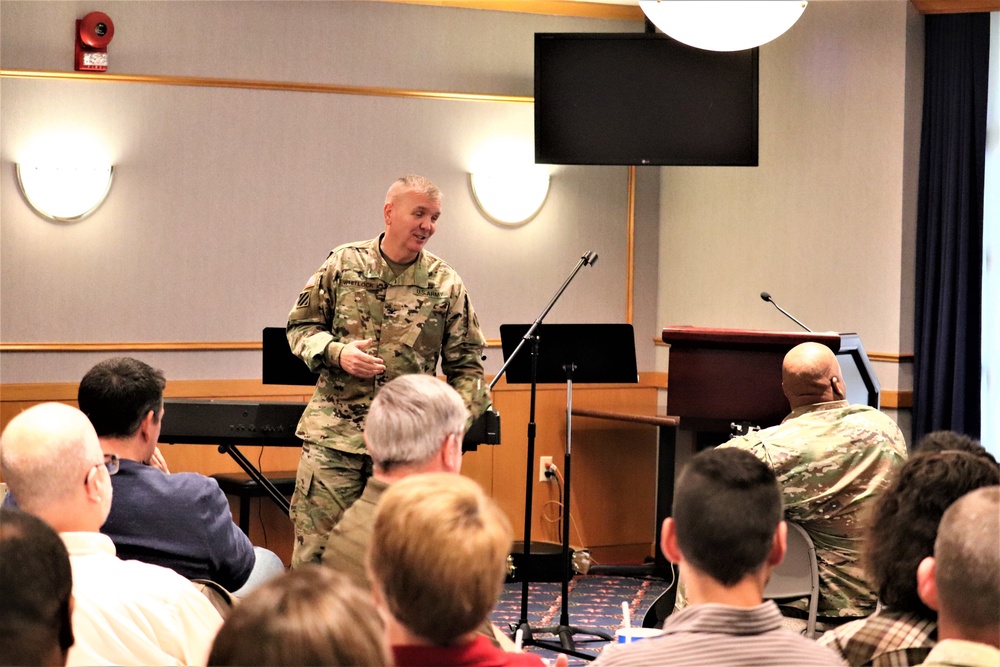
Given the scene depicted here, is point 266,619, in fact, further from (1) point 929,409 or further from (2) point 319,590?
(1) point 929,409

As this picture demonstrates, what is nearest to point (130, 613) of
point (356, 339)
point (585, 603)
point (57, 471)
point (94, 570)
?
point (94, 570)

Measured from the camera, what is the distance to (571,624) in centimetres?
532

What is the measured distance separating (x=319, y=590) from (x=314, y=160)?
5.14m

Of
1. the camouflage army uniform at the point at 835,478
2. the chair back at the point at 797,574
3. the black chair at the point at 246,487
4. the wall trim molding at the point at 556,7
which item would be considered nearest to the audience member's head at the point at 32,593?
the camouflage army uniform at the point at 835,478

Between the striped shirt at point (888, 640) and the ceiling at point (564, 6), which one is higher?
the ceiling at point (564, 6)

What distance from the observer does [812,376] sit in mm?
3336

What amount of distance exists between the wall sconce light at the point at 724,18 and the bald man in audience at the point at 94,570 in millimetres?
1468

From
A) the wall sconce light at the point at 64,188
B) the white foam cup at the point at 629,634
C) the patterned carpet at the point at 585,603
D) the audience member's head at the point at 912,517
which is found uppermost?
the wall sconce light at the point at 64,188

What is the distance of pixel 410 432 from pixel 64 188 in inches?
147

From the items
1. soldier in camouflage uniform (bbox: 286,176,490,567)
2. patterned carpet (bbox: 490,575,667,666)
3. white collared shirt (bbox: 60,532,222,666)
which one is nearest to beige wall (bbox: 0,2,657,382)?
patterned carpet (bbox: 490,575,667,666)

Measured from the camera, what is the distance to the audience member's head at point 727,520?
1878 millimetres

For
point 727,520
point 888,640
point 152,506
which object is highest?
point 727,520

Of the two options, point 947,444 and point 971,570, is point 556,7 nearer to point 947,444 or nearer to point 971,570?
point 947,444

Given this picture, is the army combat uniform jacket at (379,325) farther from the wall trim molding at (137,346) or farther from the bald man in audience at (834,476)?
the wall trim molding at (137,346)
